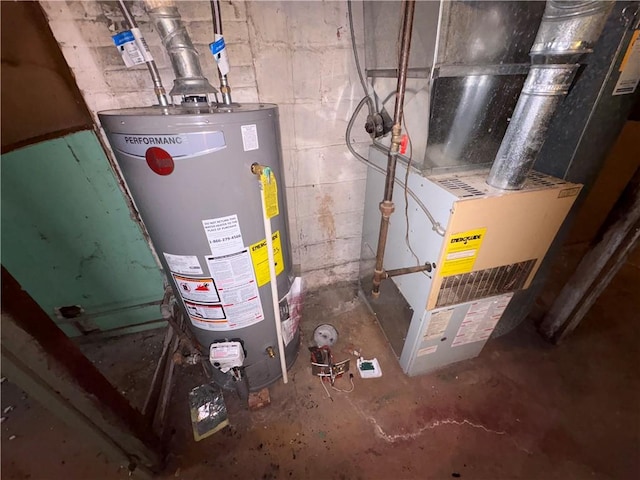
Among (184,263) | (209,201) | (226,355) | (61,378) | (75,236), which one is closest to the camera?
(61,378)

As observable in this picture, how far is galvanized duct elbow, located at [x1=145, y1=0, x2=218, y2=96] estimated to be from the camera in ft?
2.81

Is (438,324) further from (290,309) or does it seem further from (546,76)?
(546,76)

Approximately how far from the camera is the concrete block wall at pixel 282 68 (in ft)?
3.30

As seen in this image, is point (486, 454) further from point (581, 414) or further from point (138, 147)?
point (138, 147)

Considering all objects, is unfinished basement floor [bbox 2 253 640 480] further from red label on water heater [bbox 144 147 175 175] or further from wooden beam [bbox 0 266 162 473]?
red label on water heater [bbox 144 147 175 175]

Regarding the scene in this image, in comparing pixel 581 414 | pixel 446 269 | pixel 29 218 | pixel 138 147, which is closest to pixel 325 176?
pixel 446 269

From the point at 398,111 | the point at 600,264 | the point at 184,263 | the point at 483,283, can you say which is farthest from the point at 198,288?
the point at 600,264

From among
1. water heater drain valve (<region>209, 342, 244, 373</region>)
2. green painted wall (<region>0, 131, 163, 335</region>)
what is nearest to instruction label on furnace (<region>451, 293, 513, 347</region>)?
water heater drain valve (<region>209, 342, 244, 373</region>)

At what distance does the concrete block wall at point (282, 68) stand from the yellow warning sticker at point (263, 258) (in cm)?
53

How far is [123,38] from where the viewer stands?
0.93m

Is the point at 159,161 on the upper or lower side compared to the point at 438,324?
upper

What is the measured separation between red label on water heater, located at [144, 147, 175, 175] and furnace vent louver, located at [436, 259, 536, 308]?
1.01m

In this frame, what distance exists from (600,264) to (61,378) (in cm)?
224

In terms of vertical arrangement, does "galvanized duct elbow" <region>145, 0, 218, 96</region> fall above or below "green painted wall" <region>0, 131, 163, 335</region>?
above
